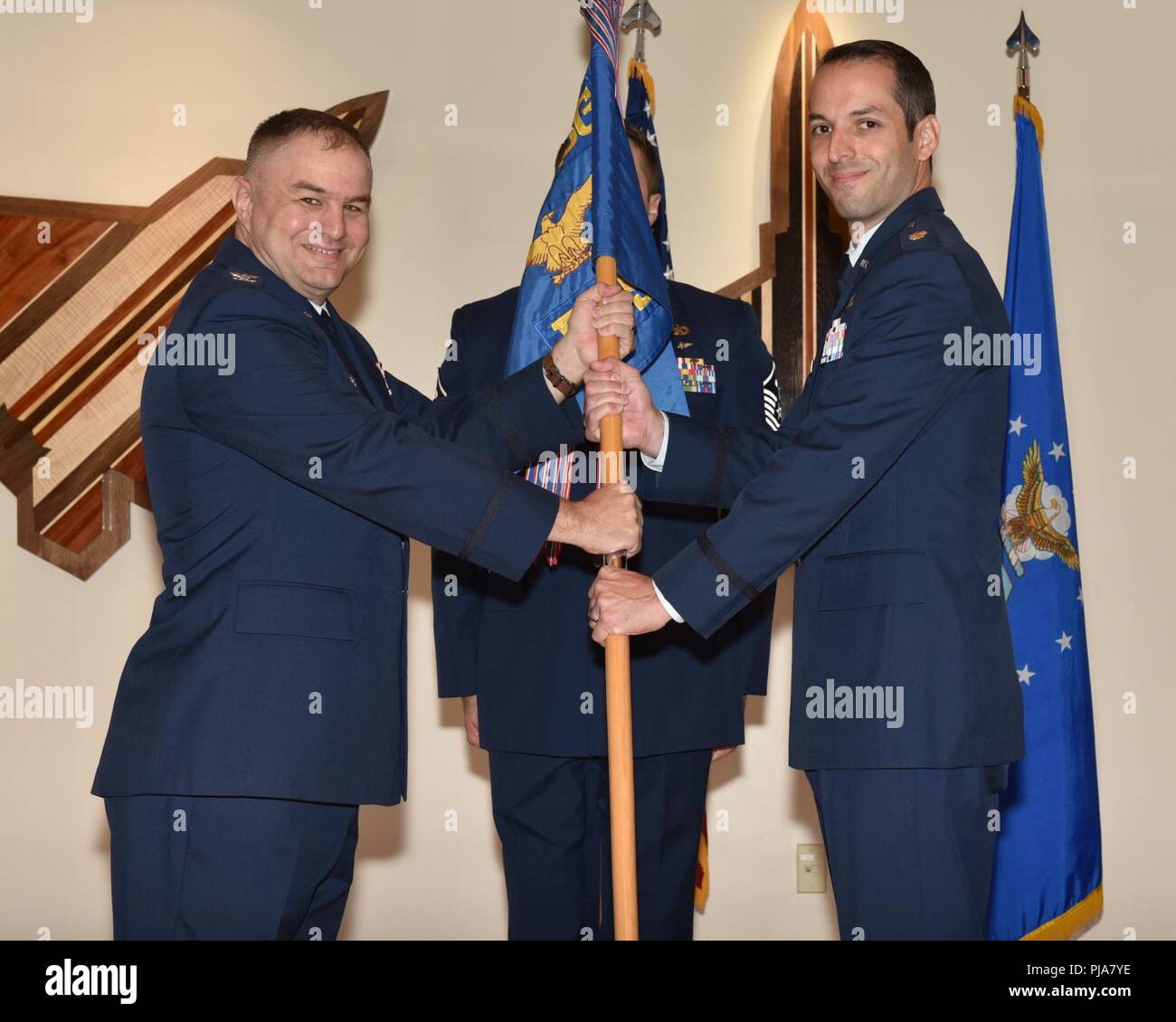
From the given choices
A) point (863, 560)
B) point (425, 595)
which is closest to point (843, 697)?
point (863, 560)

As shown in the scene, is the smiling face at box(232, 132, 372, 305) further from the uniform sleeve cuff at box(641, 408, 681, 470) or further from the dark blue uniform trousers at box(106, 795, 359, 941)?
the dark blue uniform trousers at box(106, 795, 359, 941)

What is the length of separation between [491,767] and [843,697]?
1087mm

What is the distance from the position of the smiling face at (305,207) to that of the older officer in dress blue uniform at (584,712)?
814 mm

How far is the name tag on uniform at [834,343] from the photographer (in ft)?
8.14

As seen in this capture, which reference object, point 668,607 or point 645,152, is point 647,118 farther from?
point 668,607

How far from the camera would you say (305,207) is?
253 cm

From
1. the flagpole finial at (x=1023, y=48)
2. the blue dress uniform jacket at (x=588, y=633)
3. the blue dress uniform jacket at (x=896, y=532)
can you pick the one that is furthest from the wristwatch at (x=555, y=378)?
the flagpole finial at (x=1023, y=48)

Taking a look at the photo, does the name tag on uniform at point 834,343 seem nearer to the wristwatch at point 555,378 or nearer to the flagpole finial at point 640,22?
the wristwatch at point 555,378

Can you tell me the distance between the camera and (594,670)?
3.03 meters

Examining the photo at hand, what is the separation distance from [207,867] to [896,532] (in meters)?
1.31

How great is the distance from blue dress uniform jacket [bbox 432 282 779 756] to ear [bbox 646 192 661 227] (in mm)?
184

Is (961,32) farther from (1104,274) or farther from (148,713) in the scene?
(148,713)
